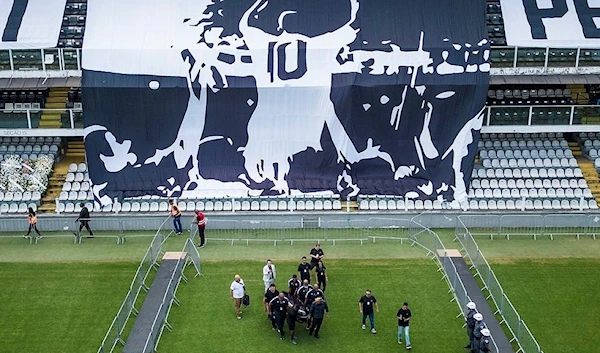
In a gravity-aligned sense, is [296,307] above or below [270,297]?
below

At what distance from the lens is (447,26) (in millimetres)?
29781

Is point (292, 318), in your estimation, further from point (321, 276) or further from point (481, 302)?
point (481, 302)

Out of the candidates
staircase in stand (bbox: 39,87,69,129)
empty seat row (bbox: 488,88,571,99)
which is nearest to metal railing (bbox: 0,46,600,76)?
staircase in stand (bbox: 39,87,69,129)

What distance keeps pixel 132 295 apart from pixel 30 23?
41.1 ft

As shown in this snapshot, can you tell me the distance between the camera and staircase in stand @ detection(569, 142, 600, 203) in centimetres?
3055

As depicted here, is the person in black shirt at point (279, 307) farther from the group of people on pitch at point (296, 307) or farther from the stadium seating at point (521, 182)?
the stadium seating at point (521, 182)

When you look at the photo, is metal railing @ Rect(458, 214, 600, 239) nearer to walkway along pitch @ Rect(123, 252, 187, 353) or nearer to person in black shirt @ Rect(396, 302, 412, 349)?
Answer: person in black shirt @ Rect(396, 302, 412, 349)

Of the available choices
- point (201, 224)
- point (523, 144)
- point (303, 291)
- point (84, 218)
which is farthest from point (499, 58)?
point (84, 218)

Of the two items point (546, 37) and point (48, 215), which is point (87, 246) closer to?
point (48, 215)

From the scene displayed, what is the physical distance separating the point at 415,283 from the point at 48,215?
13.0m

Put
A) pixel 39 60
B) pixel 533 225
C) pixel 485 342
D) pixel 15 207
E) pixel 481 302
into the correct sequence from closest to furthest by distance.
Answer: pixel 485 342, pixel 481 302, pixel 533 225, pixel 15 207, pixel 39 60

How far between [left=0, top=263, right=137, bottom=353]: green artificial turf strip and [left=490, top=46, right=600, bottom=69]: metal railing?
14.8m

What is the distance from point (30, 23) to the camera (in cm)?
3031

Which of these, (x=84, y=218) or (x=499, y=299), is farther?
(x=84, y=218)
